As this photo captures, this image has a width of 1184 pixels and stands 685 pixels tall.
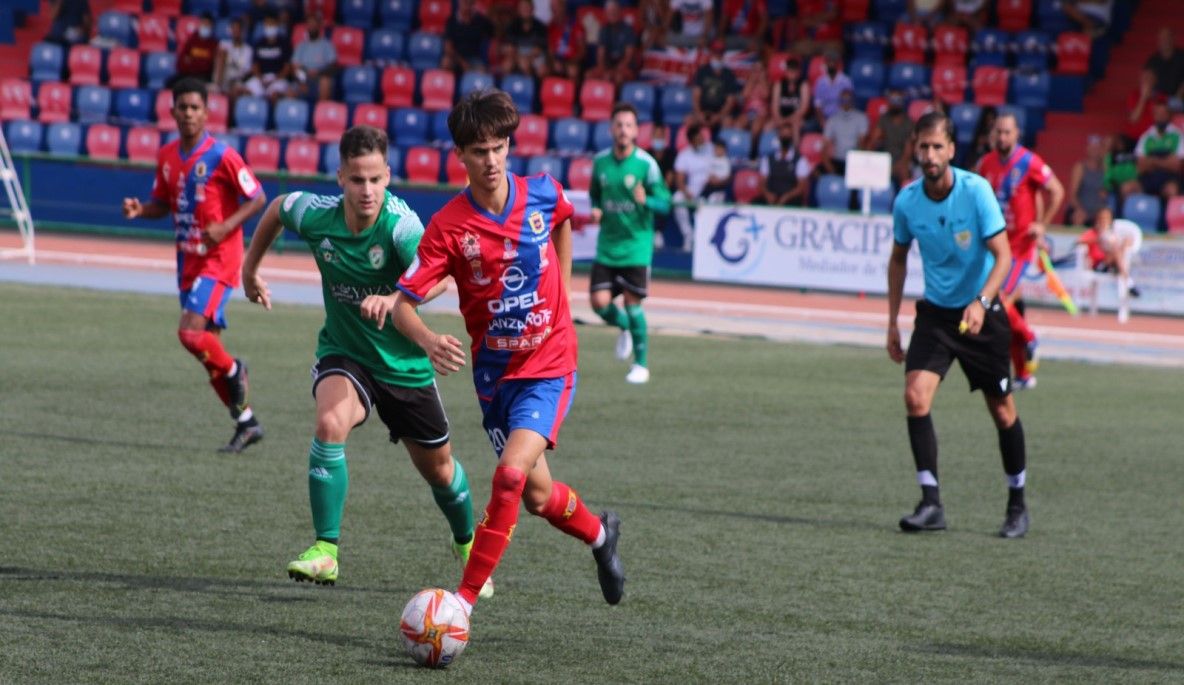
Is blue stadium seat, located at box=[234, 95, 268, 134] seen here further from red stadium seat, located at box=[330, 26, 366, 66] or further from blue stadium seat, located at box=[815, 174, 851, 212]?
blue stadium seat, located at box=[815, 174, 851, 212]

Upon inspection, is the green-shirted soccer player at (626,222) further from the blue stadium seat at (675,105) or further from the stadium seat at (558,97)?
the stadium seat at (558,97)

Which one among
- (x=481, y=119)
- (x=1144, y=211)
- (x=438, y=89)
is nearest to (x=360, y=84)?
(x=438, y=89)

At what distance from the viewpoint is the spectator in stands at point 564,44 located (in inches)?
1070

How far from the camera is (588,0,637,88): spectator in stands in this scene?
27.1m

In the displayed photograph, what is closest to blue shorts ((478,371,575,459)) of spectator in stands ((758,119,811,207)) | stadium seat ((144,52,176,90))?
spectator in stands ((758,119,811,207))

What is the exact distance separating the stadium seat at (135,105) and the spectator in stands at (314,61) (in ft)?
8.00

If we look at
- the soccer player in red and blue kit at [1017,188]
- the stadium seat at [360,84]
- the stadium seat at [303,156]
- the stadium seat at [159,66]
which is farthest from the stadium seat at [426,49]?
the soccer player in red and blue kit at [1017,188]

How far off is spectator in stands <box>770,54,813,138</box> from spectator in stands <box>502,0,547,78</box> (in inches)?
156

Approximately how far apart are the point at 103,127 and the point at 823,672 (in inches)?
951

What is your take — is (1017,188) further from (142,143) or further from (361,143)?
(142,143)

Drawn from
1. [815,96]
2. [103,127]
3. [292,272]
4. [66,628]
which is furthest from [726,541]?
[103,127]

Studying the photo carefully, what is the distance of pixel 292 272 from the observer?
23078mm

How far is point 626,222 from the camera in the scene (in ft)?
49.4

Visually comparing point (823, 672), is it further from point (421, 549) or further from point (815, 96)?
point (815, 96)
